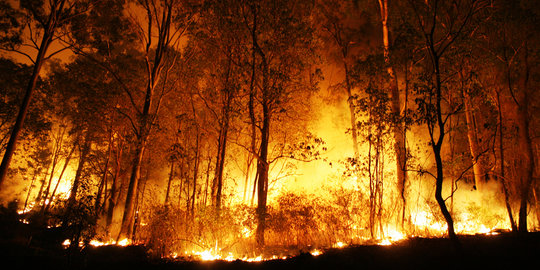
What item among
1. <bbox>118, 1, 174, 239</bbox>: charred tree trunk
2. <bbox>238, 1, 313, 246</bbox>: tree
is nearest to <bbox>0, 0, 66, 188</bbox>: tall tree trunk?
<bbox>118, 1, 174, 239</bbox>: charred tree trunk

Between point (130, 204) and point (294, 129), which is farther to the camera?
point (294, 129)

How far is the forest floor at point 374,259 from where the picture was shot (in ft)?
21.7

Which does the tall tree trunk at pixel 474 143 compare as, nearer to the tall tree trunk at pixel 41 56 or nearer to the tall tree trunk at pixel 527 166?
the tall tree trunk at pixel 527 166

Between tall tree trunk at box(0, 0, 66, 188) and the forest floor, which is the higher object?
tall tree trunk at box(0, 0, 66, 188)

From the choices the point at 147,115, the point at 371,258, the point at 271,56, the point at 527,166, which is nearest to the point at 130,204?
the point at 147,115

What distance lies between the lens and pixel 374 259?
686 cm

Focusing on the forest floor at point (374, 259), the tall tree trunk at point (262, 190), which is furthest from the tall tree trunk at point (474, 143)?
the tall tree trunk at point (262, 190)

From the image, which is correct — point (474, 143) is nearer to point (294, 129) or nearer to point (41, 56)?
point (294, 129)

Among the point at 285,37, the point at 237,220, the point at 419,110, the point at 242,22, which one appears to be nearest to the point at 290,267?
the point at 237,220

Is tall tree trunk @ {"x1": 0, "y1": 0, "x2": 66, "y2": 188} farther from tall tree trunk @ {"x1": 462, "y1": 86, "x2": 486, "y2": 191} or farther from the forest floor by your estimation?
tall tree trunk @ {"x1": 462, "y1": 86, "x2": 486, "y2": 191}

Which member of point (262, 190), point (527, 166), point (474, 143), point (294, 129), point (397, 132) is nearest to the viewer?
point (262, 190)

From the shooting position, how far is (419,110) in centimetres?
773

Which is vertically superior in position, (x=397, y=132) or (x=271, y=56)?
(x=271, y=56)

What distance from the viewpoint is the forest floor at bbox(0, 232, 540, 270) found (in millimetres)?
6608
